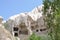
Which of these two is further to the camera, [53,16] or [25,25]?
[25,25]

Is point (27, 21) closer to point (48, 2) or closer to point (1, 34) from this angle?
point (1, 34)

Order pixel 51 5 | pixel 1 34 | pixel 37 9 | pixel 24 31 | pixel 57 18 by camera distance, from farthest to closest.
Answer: pixel 37 9 < pixel 24 31 < pixel 1 34 < pixel 51 5 < pixel 57 18

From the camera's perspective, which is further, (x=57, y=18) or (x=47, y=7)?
(x=47, y=7)

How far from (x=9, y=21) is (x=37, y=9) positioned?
10.3 meters

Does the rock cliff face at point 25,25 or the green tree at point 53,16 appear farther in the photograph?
the rock cliff face at point 25,25

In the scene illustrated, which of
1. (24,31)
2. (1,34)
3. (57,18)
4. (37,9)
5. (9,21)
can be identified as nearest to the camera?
(57,18)

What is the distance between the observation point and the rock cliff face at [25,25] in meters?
41.7

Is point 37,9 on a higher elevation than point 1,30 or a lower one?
higher

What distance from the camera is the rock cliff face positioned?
4166 centimetres

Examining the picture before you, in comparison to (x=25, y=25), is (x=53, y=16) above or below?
above

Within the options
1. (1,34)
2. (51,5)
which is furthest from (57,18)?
(1,34)

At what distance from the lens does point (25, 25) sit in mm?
42875

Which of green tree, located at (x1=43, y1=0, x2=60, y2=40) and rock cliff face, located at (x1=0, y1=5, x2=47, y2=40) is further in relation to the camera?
rock cliff face, located at (x1=0, y1=5, x2=47, y2=40)

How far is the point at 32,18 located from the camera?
42.7 meters
